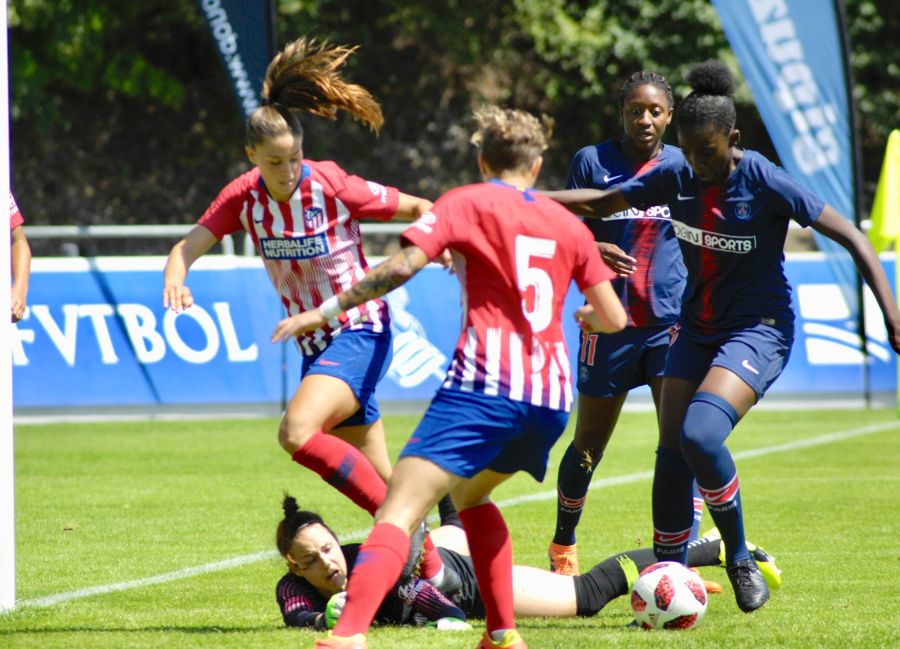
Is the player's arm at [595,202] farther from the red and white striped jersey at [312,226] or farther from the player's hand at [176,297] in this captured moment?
the player's hand at [176,297]

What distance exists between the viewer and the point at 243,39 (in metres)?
14.6

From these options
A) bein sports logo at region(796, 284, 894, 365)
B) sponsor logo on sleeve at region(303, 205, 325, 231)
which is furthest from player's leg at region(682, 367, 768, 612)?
bein sports logo at region(796, 284, 894, 365)

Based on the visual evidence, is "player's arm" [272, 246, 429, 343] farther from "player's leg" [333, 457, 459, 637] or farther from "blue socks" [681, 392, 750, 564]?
"blue socks" [681, 392, 750, 564]

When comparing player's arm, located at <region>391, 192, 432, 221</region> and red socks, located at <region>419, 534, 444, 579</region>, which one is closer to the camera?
red socks, located at <region>419, 534, 444, 579</region>

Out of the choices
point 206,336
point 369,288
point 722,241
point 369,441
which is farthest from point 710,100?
point 206,336

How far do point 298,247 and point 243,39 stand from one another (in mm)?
9148

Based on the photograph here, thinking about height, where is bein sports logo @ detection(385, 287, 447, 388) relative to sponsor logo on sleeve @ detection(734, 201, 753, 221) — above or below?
below

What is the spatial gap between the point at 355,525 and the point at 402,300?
246 inches

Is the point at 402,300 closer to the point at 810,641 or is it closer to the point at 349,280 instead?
the point at 349,280

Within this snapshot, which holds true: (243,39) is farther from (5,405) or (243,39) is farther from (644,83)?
(5,405)

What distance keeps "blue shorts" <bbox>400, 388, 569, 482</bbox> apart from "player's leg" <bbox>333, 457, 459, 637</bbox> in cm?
5

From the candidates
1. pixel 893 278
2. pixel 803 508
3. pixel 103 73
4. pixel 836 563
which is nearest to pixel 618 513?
pixel 803 508

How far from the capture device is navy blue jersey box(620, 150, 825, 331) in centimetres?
570

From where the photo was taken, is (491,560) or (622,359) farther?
(622,359)
